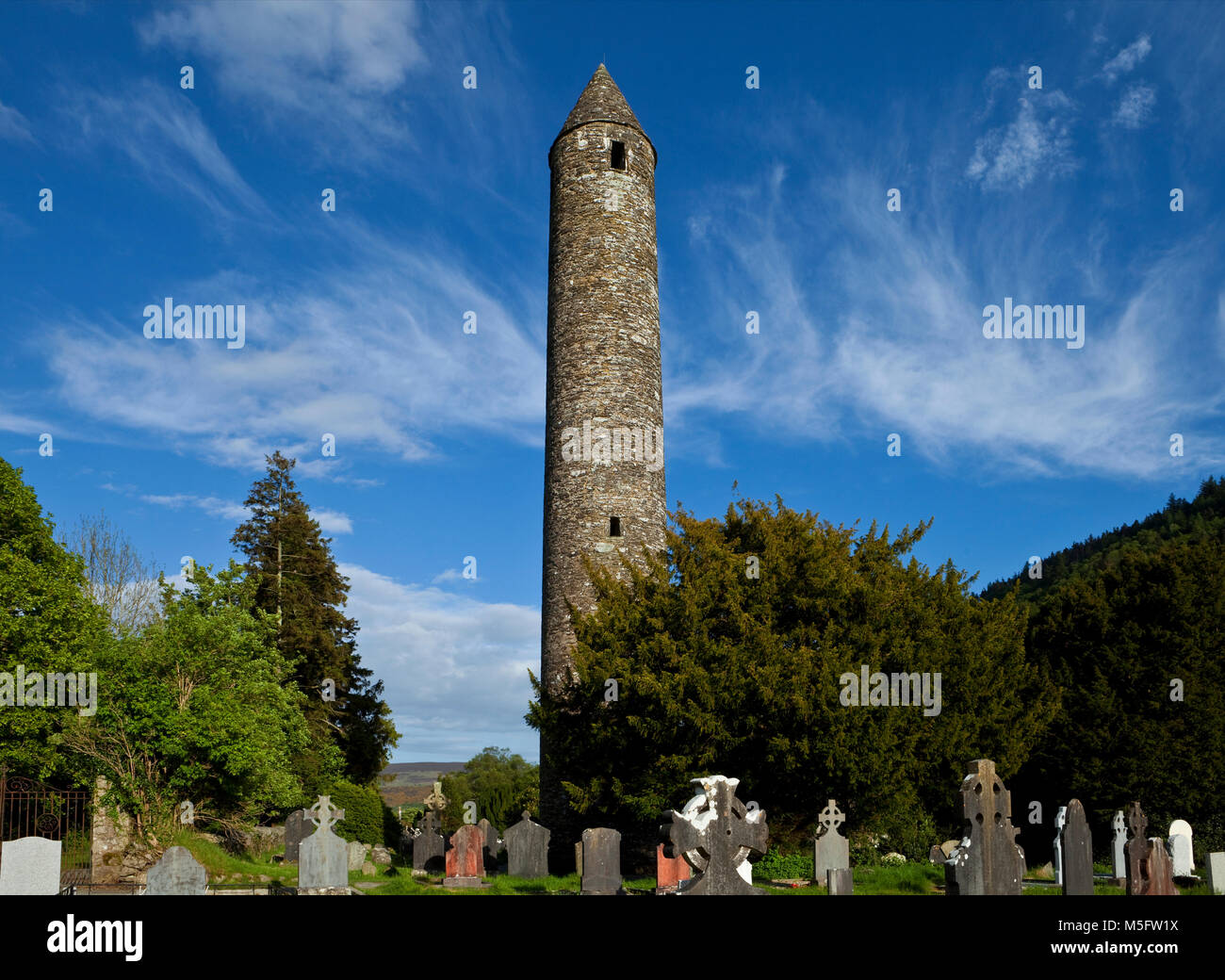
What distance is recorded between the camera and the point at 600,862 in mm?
15352

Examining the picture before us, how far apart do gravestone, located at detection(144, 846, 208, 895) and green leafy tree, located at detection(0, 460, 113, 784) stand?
37.9ft

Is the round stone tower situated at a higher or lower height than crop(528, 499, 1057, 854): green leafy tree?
higher

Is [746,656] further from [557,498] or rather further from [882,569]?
[557,498]

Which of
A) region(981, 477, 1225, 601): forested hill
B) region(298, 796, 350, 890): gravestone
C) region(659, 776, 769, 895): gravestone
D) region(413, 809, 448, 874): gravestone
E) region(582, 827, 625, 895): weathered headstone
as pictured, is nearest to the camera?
region(659, 776, 769, 895): gravestone

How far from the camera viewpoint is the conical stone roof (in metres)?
27.8

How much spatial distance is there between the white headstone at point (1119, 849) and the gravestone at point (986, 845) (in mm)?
7977

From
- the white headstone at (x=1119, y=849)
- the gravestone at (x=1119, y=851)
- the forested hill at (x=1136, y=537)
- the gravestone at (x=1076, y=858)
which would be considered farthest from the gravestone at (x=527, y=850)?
the forested hill at (x=1136, y=537)

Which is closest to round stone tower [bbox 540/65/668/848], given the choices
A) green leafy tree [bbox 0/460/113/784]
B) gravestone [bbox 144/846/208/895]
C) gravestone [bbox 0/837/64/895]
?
green leafy tree [bbox 0/460/113/784]

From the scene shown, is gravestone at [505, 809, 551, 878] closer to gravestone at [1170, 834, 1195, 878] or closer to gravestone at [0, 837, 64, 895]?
gravestone at [0, 837, 64, 895]

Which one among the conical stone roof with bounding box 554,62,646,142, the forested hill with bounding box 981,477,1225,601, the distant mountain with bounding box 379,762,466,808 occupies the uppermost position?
the conical stone roof with bounding box 554,62,646,142

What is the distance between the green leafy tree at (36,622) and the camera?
2458 centimetres

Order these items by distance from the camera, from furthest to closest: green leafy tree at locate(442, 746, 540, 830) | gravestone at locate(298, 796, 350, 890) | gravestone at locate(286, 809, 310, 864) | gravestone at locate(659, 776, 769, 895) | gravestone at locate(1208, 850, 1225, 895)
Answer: green leafy tree at locate(442, 746, 540, 830) → gravestone at locate(286, 809, 310, 864) → gravestone at locate(1208, 850, 1225, 895) → gravestone at locate(298, 796, 350, 890) → gravestone at locate(659, 776, 769, 895)

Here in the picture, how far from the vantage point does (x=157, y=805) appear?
20422 mm

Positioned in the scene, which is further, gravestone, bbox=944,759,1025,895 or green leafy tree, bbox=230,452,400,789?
green leafy tree, bbox=230,452,400,789
